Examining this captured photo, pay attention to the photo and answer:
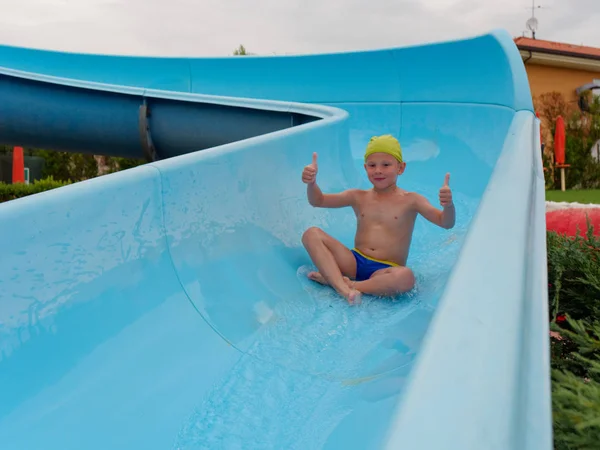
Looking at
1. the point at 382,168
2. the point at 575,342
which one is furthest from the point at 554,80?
the point at 575,342

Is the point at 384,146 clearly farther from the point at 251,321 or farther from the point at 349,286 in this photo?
the point at 251,321

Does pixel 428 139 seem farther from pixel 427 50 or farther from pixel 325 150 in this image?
pixel 325 150

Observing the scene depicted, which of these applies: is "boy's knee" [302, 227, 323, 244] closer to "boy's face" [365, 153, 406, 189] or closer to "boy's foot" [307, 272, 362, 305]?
"boy's foot" [307, 272, 362, 305]

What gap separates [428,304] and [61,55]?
20.2 ft

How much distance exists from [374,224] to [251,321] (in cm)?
92

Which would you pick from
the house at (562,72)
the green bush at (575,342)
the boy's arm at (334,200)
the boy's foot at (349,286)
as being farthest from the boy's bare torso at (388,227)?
the house at (562,72)

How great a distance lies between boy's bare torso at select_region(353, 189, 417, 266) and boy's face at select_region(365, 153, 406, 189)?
7 centimetres

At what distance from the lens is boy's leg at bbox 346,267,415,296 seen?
2420mm

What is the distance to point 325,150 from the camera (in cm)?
369

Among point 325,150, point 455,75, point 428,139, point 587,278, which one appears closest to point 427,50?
point 455,75

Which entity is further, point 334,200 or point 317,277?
point 334,200

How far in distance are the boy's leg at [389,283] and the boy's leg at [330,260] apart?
0.23ft

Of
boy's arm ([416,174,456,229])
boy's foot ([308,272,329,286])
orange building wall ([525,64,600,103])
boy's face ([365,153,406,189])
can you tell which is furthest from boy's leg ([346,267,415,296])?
orange building wall ([525,64,600,103])

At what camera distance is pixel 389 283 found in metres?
2.42
